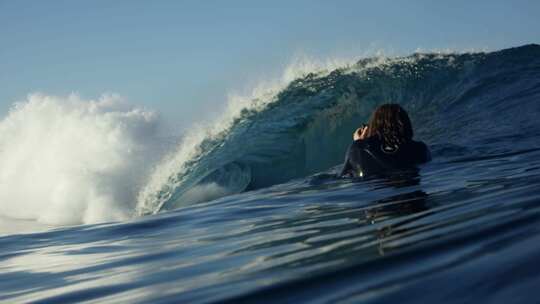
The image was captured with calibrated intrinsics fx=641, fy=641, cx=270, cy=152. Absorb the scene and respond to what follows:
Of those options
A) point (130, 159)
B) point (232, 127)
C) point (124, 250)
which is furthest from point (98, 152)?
point (124, 250)

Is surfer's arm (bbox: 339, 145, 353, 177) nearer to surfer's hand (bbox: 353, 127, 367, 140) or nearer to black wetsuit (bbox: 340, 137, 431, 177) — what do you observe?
black wetsuit (bbox: 340, 137, 431, 177)

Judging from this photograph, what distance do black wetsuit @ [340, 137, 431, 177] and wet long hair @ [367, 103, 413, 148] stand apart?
0.20 feet

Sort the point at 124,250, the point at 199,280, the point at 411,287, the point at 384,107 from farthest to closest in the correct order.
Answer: the point at 384,107 < the point at 124,250 < the point at 199,280 < the point at 411,287

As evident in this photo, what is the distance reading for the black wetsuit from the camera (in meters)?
6.95

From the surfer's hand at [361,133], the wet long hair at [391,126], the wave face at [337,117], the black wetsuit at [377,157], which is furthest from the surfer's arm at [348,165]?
the wave face at [337,117]

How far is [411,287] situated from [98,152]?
16.8m

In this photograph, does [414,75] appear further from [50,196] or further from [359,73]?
[50,196]

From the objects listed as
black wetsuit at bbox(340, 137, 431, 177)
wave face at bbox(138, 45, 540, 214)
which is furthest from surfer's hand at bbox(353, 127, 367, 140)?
wave face at bbox(138, 45, 540, 214)

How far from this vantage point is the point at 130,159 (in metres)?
17.4

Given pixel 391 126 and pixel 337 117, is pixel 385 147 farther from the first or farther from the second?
pixel 337 117

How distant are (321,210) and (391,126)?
2.44 metres

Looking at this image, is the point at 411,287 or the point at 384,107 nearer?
the point at 411,287

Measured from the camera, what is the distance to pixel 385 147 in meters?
7.03

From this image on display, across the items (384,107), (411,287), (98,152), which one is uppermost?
(98,152)
